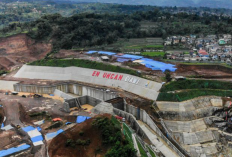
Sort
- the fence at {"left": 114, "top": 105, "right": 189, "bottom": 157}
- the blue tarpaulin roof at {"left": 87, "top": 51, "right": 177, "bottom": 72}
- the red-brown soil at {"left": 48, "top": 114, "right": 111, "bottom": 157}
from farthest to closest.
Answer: the blue tarpaulin roof at {"left": 87, "top": 51, "right": 177, "bottom": 72} < the fence at {"left": 114, "top": 105, "right": 189, "bottom": 157} < the red-brown soil at {"left": 48, "top": 114, "right": 111, "bottom": 157}

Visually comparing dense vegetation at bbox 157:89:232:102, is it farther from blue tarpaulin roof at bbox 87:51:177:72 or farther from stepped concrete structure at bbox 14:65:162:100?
blue tarpaulin roof at bbox 87:51:177:72

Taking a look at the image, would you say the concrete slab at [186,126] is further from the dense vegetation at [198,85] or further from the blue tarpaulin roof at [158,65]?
the blue tarpaulin roof at [158,65]

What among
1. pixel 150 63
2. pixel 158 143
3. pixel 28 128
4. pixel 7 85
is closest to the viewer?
pixel 28 128

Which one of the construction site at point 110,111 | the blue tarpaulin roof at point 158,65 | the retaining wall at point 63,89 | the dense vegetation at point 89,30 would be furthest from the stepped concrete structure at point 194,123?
the dense vegetation at point 89,30

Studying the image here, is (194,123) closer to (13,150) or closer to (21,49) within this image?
(13,150)

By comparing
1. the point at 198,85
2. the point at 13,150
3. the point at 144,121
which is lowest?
the point at 144,121

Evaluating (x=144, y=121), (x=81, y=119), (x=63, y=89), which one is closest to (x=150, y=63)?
(x=144, y=121)

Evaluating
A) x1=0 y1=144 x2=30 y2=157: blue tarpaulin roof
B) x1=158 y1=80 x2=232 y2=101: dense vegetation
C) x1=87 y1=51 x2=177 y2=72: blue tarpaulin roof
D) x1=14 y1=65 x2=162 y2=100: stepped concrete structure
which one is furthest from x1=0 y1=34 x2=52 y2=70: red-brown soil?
x1=0 y1=144 x2=30 y2=157: blue tarpaulin roof
